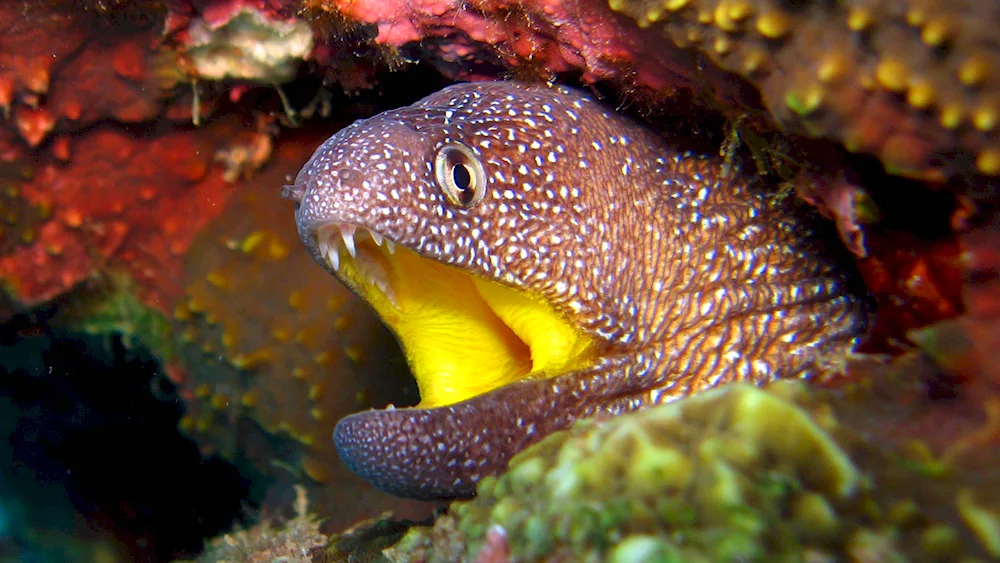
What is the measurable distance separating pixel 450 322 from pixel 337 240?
720mm

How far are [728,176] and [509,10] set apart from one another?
→ 1.29 meters

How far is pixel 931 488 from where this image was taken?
4.54 feet

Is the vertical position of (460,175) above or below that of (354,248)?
above

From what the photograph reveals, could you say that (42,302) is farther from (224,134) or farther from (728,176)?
(728,176)

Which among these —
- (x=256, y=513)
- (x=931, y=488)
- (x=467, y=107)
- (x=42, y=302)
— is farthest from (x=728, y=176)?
(x=42, y=302)

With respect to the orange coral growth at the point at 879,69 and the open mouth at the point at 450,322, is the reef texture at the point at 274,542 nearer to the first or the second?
the open mouth at the point at 450,322

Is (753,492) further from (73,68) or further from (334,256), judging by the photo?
(73,68)

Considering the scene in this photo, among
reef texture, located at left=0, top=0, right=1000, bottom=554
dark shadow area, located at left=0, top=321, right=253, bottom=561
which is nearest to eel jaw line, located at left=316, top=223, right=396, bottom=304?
reef texture, located at left=0, top=0, right=1000, bottom=554

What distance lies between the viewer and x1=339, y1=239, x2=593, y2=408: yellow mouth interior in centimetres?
279

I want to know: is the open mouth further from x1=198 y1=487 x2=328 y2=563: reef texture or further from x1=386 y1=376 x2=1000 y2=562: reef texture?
x1=198 y1=487 x2=328 y2=563: reef texture

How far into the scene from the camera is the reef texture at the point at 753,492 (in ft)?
4.30

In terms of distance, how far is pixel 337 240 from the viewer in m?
2.62

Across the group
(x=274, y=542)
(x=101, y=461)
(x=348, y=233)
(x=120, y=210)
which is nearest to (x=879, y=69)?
(x=348, y=233)

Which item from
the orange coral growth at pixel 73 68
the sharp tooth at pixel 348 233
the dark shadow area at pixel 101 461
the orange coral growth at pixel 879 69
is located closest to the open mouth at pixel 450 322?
the sharp tooth at pixel 348 233
